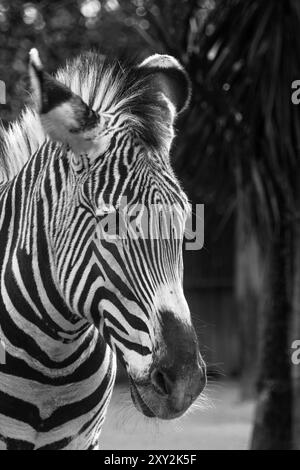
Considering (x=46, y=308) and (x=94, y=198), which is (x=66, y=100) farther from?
(x=46, y=308)

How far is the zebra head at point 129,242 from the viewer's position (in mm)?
2756

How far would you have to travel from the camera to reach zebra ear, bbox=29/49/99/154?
115 inches

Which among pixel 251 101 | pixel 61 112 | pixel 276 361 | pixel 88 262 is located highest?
pixel 251 101

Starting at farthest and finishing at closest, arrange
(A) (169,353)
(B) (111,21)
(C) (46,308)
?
(B) (111,21)
(C) (46,308)
(A) (169,353)

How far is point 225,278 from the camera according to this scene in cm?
1800

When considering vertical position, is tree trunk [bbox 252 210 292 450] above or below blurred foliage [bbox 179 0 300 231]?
below

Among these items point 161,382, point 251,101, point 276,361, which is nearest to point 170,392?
point 161,382

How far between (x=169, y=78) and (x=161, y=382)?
1.38 m

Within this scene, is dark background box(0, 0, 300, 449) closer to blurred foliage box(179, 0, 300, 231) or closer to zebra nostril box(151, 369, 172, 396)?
blurred foliage box(179, 0, 300, 231)

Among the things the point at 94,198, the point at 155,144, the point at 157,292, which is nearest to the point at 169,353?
the point at 157,292

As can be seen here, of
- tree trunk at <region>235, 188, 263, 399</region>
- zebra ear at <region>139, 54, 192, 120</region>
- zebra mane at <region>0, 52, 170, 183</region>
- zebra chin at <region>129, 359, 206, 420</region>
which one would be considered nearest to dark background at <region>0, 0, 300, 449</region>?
zebra mane at <region>0, 52, 170, 183</region>

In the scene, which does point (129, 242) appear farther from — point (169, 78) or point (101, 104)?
point (169, 78)

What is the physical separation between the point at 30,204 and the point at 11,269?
0.87ft

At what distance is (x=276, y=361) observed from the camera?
28.3 feet
